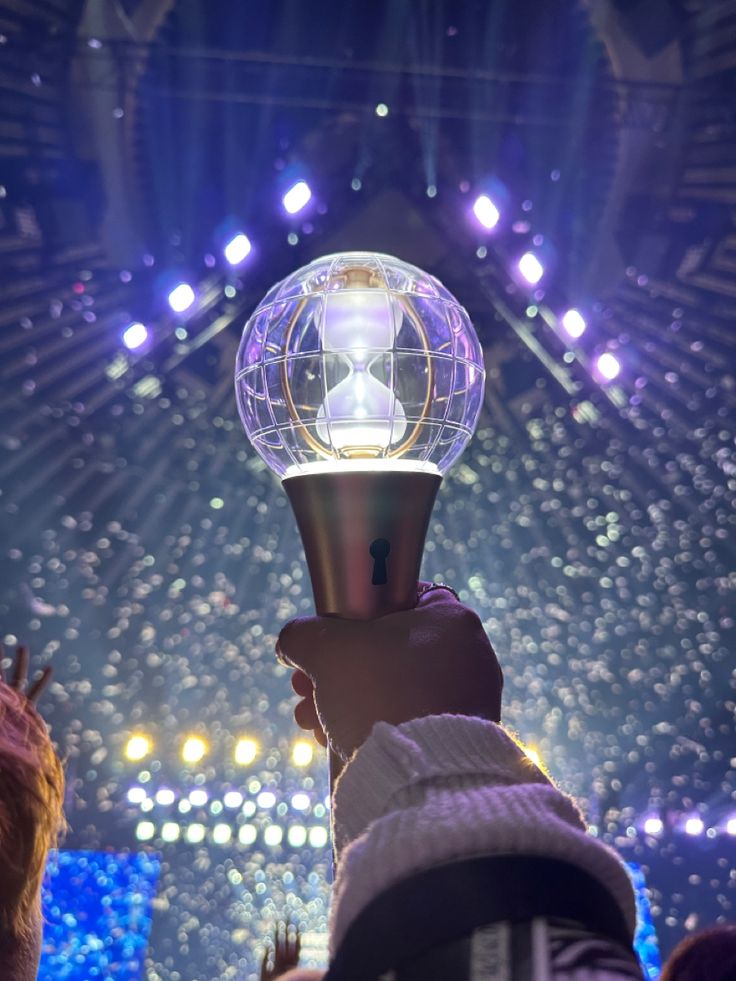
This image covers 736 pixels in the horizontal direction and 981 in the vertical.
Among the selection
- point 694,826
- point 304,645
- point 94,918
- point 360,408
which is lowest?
point 304,645

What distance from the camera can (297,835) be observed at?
9.06 m

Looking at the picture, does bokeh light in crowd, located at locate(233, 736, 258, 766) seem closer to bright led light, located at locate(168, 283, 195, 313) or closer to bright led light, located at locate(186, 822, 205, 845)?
bright led light, located at locate(186, 822, 205, 845)

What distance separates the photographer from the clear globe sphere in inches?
31.0

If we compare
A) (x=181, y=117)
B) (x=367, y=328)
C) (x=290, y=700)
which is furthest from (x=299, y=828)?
(x=367, y=328)

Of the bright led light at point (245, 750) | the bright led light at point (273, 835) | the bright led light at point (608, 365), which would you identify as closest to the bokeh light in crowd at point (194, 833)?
the bright led light at point (273, 835)

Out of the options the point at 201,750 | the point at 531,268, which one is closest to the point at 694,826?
the point at 201,750

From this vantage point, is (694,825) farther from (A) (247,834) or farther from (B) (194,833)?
(B) (194,833)

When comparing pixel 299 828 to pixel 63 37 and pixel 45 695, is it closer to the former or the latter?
pixel 45 695

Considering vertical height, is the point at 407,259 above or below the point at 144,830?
above

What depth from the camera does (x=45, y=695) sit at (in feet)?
23.7

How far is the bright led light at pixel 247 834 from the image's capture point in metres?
9.09

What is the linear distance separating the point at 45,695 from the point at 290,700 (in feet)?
7.41

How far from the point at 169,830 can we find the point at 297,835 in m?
1.35

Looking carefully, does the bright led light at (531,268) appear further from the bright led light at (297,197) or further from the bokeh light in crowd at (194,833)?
the bokeh light in crowd at (194,833)
